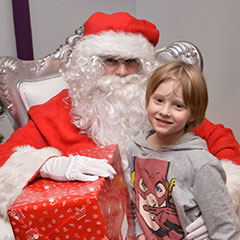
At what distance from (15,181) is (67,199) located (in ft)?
1.51

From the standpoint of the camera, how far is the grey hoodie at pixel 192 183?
88cm

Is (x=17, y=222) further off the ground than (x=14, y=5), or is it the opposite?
(x=14, y=5)

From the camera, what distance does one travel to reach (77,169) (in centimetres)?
96

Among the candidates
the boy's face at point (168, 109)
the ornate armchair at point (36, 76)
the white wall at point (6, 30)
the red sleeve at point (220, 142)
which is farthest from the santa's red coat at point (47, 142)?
the white wall at point (6, 30)

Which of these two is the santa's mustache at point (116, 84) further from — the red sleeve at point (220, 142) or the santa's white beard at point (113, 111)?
the red sleeve at point (220, 142)

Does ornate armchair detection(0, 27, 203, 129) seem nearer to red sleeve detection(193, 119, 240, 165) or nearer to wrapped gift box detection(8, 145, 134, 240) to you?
red sleeve detection(193, 119, 240, 165)

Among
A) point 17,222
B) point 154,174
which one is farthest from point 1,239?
point 154,174

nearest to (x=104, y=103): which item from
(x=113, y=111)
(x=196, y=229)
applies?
(x=113, y=111)

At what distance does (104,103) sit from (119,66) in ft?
0.74

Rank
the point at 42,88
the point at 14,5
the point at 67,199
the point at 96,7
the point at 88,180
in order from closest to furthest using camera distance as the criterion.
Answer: the point at 67,199, the point at 88,180, the point at 42,88, the point at 14,5, the point at 96,7

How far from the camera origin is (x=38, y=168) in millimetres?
1135

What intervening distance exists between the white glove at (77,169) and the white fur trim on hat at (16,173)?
90mm

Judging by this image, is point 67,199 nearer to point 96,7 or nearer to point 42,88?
point 42,88

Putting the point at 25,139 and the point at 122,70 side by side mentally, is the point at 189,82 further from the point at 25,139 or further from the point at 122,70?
the point at 25,139
